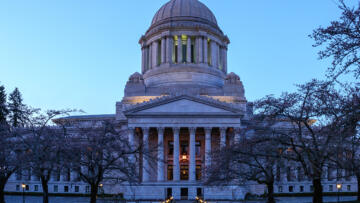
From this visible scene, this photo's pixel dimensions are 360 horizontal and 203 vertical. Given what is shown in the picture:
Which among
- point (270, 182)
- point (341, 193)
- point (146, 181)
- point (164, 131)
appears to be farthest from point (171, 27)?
point (270, 182)

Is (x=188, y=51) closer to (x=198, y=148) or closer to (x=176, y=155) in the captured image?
(x=198, y=148)

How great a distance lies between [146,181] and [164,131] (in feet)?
27.6

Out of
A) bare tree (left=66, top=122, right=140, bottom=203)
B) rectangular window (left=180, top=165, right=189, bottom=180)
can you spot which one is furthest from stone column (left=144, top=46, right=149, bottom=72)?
bare tree (left=66, top=122, right=140, bottom=203)

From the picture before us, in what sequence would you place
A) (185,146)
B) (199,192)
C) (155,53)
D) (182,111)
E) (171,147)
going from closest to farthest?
1. (199,192)
2. (182,111)
3. (171,147)
4. (185,146)
5. (155,53)

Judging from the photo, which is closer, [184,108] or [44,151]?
[44,151]

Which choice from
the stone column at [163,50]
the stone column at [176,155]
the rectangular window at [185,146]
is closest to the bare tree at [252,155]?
the stone column at [176,155]

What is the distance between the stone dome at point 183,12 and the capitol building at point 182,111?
21cm

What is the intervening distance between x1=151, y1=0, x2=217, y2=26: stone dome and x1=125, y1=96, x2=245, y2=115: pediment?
85.9 ft

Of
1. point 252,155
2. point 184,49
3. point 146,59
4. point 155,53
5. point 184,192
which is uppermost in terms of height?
point 184,49

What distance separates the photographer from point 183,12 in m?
77.2

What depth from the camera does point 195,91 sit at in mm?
65625

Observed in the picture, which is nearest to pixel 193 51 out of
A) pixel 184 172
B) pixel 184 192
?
pixel 184 172

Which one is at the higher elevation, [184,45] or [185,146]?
[184,45]

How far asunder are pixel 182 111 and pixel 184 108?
1.82 ft
